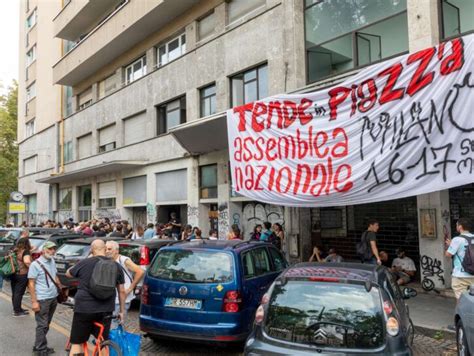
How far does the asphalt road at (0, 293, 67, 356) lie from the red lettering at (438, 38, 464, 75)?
25.2ft

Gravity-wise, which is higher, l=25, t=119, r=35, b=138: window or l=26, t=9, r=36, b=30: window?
l=26, t=9, r=36, b=30: window

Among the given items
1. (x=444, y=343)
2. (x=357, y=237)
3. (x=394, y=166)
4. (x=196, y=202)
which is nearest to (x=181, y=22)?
(x=196, y=202)

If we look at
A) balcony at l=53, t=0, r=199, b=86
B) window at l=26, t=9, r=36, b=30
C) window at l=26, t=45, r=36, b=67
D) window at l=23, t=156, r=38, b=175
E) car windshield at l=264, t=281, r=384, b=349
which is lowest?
car windshield at l=264, t=281, r=384, b=349

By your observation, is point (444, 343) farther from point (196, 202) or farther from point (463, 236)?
point (196, 202)

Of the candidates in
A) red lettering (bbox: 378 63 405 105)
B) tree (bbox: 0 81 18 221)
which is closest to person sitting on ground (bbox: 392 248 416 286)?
red lettering (bbox: 378 63 405 105)

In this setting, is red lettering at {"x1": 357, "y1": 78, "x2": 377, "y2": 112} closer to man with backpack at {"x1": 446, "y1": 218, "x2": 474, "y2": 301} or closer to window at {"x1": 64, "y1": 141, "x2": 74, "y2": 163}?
man with backpack at {"x1": 446, "y1": 218, "x2": 474, "y2": 301}

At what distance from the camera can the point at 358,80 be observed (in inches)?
349

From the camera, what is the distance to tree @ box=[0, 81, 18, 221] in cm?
4319

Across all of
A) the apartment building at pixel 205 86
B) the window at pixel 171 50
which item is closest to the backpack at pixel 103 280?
the apartment building at pixel 205 86

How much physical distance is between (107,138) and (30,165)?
1483 centimetres

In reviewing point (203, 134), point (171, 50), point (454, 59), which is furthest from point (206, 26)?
point (454, 59)

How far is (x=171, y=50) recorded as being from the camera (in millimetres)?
19375

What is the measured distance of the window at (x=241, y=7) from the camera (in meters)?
14.9

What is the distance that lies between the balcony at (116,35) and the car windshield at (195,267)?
44.8ft
